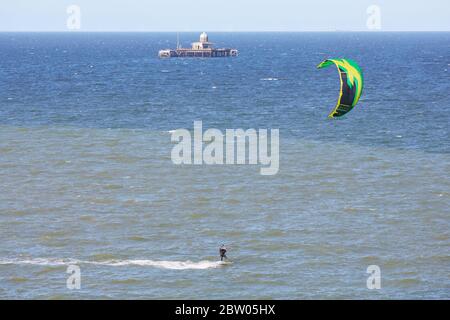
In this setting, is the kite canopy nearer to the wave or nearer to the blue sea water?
the blue sea water

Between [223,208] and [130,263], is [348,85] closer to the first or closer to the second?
[223,208]

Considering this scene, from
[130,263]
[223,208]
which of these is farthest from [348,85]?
[130,263]

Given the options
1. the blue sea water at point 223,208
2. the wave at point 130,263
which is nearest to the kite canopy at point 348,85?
the blue sea water at point 223,208

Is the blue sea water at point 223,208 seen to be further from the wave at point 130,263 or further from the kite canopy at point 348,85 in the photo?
the kite canopy at point 348,85

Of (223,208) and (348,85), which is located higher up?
(348,85)

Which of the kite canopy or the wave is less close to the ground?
the kite canopy

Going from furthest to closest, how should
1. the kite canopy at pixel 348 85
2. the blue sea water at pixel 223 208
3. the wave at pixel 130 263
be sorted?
the kite canopy at pixel 348 85
the wave at pixel 130 263
the blue sea water at pixel 223 208

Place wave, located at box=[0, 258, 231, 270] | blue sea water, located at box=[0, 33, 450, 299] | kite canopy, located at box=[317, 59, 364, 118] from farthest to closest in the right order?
kite canopy, located at box=[317, 59, 364, 118], wave, located at box=[0, 258, 231, 270], blue sea water, located at box=[0, 33, 450, 299]

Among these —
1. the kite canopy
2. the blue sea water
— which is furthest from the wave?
the kite canopy

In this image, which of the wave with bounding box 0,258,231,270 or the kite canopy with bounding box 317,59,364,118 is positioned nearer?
the wave with bounding box 0,258,231,270

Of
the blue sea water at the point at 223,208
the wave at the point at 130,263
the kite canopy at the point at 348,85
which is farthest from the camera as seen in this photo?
the kite canopy at the point at 348,85

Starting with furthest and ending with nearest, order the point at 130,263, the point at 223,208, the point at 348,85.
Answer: the point at 223,208 < the point at 348,85 < the point at 130,263

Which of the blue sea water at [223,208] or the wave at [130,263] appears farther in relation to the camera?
the wave at [130,263]
